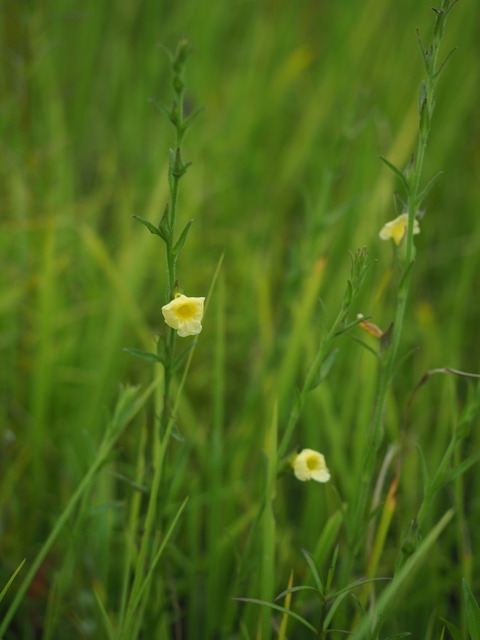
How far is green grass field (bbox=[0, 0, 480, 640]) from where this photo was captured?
86 cm

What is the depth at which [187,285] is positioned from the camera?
1782 millimetres

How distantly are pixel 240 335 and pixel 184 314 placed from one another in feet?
3.21

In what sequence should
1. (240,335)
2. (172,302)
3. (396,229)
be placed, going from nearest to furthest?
(172,302) → (396,229) → (240,335)

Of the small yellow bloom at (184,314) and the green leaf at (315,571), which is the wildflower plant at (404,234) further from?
the small yellow bloom at (184,314)

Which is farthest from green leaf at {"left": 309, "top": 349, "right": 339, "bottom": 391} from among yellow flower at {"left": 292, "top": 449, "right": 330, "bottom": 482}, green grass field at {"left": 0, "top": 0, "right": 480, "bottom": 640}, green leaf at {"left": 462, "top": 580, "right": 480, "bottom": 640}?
green leaf at {"left": 462, "top": 580, "right": 480, "bottom": 640}

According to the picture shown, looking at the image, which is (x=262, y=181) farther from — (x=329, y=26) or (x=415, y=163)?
(x=415, y=163)

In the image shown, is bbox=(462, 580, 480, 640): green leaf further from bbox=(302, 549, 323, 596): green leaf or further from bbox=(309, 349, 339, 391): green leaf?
bbox=(309, 349, 339, 391): green leaf

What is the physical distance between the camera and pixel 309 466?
2.83ft

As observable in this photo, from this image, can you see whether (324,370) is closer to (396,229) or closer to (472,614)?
(396,229)

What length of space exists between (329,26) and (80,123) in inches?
44.4

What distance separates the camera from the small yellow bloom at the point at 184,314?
0.69 meters

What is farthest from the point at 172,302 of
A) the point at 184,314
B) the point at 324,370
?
the point at 324,370

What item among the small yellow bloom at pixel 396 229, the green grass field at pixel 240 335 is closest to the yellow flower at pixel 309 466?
the green grass field at pixel 240 335

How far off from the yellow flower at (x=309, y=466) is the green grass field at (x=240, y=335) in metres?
0.02
